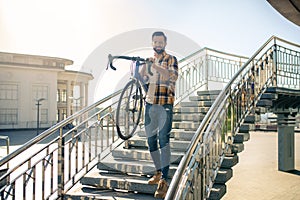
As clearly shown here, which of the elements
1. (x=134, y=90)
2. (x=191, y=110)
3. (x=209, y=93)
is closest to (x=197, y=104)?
(x=191, y=110)

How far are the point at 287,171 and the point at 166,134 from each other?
817 centimetres

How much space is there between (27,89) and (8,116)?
3124 millimetres

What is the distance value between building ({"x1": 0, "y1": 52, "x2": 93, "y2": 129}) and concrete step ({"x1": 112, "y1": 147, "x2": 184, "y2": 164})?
24.5 meters

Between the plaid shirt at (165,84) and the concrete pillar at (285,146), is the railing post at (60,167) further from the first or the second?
the concrete pillar at (285,146)

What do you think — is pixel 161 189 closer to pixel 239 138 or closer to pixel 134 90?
pixel 134 90

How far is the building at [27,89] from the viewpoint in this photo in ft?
96.8

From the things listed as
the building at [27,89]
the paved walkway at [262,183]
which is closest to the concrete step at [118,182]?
the paved walkway at [262,183]

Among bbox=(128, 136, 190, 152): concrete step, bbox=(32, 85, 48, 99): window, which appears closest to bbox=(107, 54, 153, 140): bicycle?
bbox=(128, 136, 190, 152): concrete step

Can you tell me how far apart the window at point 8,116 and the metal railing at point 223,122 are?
28.1 m

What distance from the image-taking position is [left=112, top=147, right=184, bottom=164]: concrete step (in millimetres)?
4539

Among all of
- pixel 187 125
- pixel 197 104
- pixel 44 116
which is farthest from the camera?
pixel 44 116

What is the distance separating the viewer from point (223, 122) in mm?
4328

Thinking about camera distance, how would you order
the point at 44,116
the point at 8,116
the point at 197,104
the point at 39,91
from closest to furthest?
the point at 197,104 < the point at 8,116 < the point at 39,91 < the point at 44,116

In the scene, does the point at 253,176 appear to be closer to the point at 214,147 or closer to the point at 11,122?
the point at 214,147
